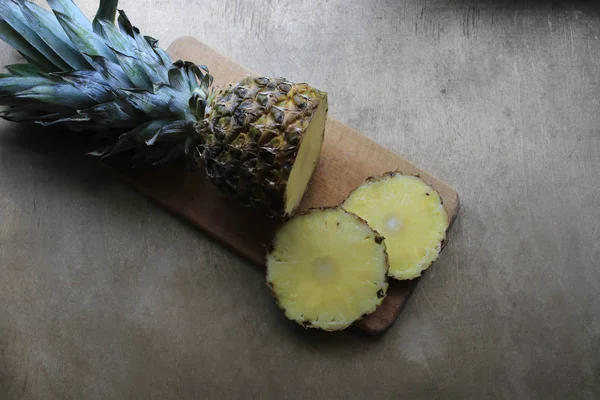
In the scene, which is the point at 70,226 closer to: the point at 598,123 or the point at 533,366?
the point at 533,366

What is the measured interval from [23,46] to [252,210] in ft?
3.64

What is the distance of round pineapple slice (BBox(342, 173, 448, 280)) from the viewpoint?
2238 millimetres

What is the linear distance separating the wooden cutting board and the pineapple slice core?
91 millimetres

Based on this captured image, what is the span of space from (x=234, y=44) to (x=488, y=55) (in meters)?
1.26

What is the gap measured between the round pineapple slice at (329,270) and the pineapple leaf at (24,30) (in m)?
1.11

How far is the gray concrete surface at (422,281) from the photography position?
2.33 m

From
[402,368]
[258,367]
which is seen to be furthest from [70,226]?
[402,368]

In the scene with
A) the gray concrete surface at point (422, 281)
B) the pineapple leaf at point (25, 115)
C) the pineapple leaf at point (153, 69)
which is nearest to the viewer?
the pineapple leaf at point (153, 69)

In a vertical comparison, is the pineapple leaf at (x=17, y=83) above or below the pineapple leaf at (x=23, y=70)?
below

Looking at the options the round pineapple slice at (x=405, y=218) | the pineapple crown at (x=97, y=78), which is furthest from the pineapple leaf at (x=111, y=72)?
the round pineapple slice at (x=405, y=218)

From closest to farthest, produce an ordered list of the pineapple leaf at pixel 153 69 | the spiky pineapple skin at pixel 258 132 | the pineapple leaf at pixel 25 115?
the spiky pineapple skin at pixel 258 132
the pineapple leaf at pixel 153 69
the pineapple leaf at pixel 25 115

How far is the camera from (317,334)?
7.66ft

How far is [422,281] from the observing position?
2400mm

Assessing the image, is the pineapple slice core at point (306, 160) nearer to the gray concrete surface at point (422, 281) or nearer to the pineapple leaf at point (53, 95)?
the gray concrete surface at point (422, 281)
